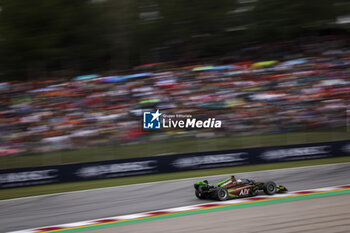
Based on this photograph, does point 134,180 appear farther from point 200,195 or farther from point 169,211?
point 169,211

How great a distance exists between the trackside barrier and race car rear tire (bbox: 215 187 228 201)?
3615 millimetres

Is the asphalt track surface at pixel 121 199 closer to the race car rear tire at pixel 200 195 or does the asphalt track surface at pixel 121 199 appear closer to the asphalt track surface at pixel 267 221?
the race car rear tire at pixel 200 195

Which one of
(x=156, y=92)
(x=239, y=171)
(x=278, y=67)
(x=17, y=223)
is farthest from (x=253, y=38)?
(x=17, y=223)

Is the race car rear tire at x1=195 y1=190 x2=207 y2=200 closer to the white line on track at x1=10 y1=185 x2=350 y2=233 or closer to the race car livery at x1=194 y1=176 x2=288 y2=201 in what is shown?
the race car livery at x1=194 y1=176 x2=288 y2=201

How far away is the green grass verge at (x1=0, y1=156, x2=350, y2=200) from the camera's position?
9.46 meters

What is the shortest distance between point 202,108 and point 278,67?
176 inches

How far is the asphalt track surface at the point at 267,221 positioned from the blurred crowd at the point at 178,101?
4.40 meters

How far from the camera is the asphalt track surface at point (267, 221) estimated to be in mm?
5633

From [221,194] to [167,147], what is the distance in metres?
3.62

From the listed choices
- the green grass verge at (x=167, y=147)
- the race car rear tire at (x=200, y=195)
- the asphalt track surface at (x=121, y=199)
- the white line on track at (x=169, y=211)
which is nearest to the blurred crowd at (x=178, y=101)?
the green grass verge at (x=167, y=147)

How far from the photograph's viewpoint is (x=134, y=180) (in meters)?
10.3

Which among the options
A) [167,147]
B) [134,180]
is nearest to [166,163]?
[167,147]

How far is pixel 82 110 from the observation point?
11570 mm

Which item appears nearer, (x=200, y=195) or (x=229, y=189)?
(x=229, y=189)
